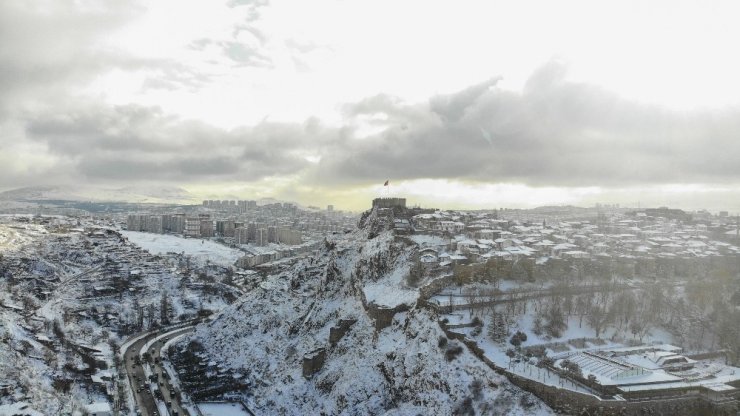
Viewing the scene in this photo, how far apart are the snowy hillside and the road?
187 inches

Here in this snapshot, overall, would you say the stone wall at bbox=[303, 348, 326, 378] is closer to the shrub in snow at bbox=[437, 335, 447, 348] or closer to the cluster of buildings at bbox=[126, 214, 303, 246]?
the shrub in snow at bbox=[437, 335, 447, 348]

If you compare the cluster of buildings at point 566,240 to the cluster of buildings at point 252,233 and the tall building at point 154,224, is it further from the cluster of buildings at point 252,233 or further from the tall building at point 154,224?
the tall building at point 154,224

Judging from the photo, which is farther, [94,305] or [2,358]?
[94,305]

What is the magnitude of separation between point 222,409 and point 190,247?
338 ft

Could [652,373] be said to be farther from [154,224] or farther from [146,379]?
[154,224]

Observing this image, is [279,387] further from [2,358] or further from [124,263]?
[124,263]

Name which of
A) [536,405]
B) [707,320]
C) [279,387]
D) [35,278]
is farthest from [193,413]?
[35,278]

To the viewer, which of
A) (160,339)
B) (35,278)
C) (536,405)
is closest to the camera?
(536,405)

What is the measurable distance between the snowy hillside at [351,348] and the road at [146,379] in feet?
15.6

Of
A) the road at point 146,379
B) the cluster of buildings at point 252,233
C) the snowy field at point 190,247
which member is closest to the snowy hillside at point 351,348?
the road at point 146,379

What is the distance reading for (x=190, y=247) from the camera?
14762 cm

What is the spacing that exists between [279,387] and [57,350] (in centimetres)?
2932

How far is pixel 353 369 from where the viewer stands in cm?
4666

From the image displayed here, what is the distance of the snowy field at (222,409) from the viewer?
50.6 metres
